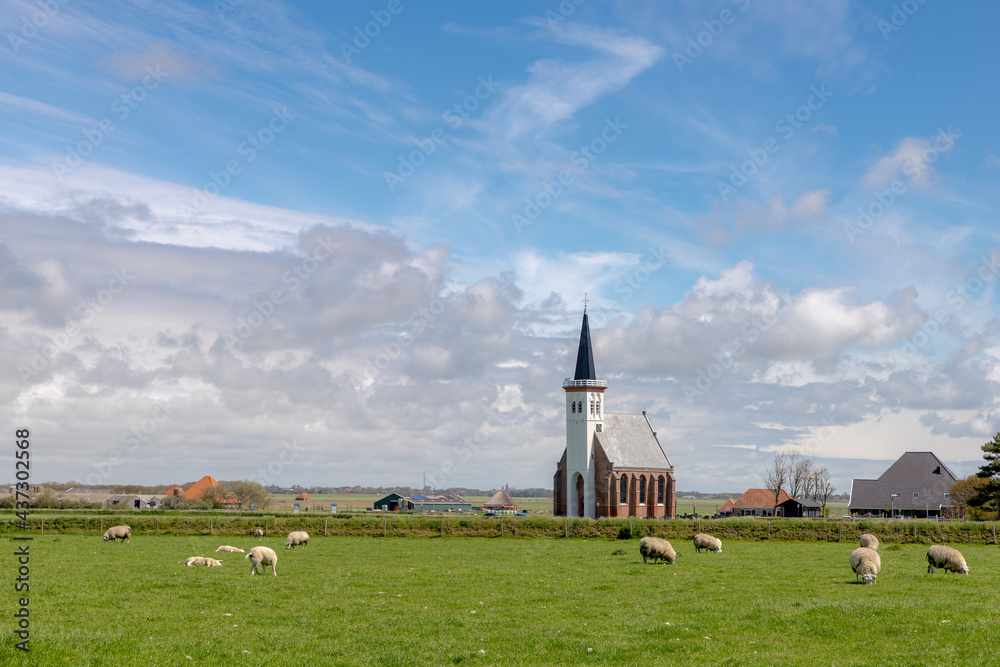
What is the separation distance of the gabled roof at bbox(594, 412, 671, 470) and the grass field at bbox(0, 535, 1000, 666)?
7223cm

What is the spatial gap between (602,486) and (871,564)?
3052 inches

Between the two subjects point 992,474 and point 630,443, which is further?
point 630,443

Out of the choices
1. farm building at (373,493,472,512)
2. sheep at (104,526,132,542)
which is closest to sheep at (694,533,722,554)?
sheep at (104,526,132,542)

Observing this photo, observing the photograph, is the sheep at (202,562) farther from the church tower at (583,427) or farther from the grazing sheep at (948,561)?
the church tower at (583,427)

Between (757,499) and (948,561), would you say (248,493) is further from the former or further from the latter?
(948,561)

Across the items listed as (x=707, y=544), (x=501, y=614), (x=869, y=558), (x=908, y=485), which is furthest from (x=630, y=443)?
(x=501, y=614)

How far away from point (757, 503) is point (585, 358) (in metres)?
51.1

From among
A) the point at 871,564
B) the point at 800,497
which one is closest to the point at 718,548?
the point at 871,564

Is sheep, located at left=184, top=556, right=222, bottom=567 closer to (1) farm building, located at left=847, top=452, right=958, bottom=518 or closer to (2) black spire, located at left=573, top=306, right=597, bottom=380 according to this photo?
(2) black spire, located at left=573, top=306, right=597, bottom=380

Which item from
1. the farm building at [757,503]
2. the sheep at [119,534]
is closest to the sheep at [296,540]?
the sheep at [119,534]

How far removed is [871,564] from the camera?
25.8 metres

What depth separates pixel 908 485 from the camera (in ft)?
340

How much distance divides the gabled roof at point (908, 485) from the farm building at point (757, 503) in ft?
90.3

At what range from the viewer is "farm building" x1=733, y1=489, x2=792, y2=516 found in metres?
135
